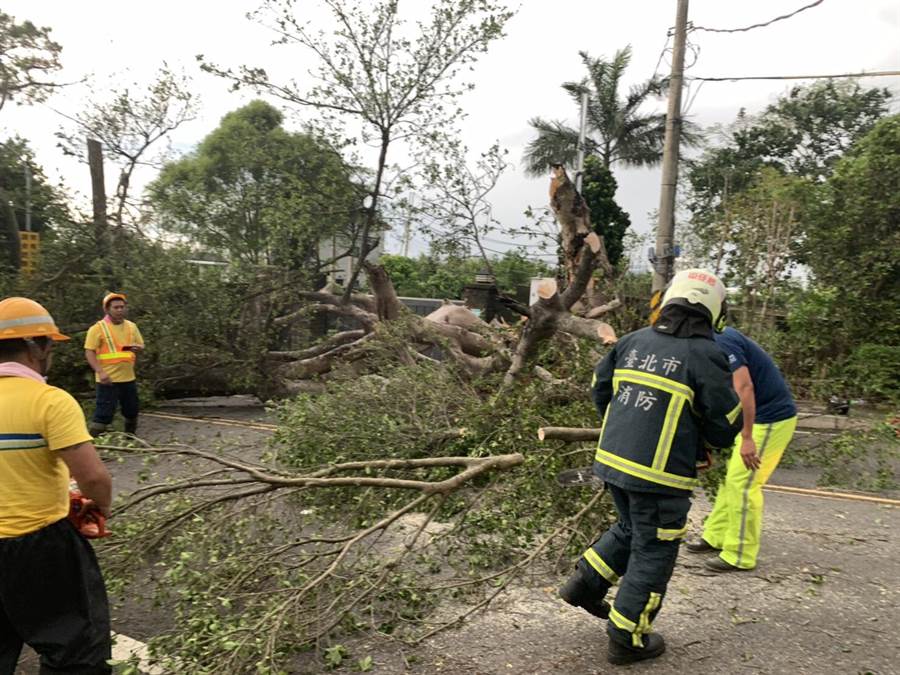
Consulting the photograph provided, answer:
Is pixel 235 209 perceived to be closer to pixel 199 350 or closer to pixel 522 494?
pixel 199 350

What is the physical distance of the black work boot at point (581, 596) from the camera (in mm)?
2881

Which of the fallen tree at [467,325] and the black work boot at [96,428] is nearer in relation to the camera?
the fallen tree at [467,325]

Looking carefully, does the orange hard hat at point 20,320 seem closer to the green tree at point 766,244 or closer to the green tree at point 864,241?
the green tree at point 766,244

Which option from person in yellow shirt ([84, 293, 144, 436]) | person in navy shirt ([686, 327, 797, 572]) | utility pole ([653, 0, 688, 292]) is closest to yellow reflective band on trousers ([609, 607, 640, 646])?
person in navy shirt ([686, 327, 797, 572])

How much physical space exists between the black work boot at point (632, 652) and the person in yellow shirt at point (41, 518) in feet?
6.28

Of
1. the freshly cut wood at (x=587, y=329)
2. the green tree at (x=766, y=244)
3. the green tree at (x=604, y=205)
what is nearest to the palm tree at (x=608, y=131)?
the green tree at (x=604, y=205)

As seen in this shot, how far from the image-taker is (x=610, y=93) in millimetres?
28016

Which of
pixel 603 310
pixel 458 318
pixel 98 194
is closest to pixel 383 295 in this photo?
pixel 458 318

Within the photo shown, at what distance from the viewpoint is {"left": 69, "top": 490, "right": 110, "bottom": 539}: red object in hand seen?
8.04 ft

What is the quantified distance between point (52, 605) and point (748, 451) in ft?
10.7

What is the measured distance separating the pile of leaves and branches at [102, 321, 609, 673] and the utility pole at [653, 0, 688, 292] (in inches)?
287

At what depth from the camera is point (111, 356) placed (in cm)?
654

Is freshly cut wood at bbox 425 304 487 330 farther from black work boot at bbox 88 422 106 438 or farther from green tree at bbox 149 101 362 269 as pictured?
black work boot at bbox 88 422 106 438

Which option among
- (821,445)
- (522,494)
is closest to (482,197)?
(821,445)
